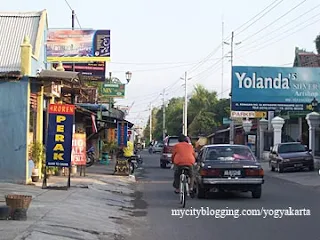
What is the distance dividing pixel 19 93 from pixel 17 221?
9.11m

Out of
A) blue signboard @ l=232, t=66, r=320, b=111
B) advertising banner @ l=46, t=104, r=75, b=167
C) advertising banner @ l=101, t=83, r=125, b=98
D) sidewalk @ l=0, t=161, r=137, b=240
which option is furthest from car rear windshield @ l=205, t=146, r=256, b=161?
advertising banner @ l=101, t=83, r=125, b=98

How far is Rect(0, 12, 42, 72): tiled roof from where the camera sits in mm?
22578

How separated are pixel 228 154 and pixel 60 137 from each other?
5.08 metres

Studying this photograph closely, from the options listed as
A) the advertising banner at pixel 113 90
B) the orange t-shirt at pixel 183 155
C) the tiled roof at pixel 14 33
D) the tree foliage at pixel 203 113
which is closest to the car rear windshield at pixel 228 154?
the orange t-shirt at pixel 183 155

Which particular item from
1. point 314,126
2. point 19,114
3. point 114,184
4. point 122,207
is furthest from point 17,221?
point 314,126

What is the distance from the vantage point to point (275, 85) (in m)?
40.7

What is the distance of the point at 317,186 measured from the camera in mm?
24047

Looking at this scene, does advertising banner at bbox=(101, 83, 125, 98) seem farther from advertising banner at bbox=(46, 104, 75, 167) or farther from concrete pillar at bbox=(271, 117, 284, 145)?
advertising banner at bbox=(46, 104, 75, 167)

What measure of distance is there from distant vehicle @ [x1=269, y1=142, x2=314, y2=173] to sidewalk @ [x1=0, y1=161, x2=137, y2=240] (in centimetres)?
1384

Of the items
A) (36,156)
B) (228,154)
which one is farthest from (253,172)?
(36,156)

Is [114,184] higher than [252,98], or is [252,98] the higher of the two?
[252,98]

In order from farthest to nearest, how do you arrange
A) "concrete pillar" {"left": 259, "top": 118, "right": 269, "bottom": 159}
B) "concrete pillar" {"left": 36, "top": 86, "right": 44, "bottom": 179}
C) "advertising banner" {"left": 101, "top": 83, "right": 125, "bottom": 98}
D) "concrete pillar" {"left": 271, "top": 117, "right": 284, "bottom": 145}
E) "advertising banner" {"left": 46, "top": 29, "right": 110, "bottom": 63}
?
"concrete pillar" {"left": 259, "top": 118, "right": 269, "bottom": 159}, "advertising banner" {"left": 101, "top": 83, "right": 125, "bottom": 98}, "concrete pillar" {"left": 271, "top": 117, "right": 284, "bottom": 145}, "advertising banner" {"left": 46, "top": 29, "right": 110, "bottom": 63}, "concrete pillar" {"left": 36, "top": 86, "right": 44, "bottom": 179}

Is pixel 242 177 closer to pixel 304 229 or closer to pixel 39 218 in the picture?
pixel 304 229

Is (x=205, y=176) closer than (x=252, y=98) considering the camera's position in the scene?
Yes
